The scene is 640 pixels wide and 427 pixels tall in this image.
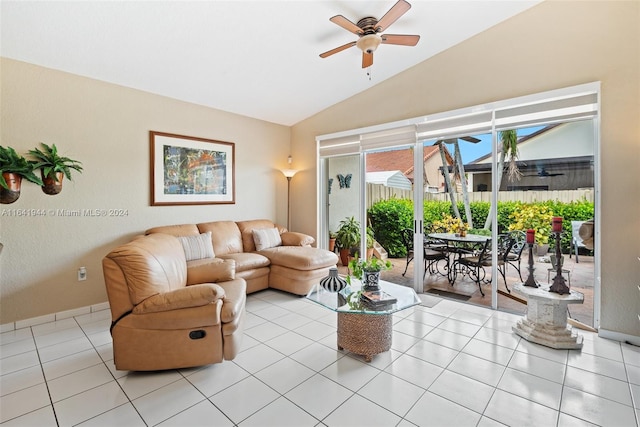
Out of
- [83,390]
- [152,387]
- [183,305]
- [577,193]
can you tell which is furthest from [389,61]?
[83,390]

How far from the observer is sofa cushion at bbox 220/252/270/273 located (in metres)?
3.90

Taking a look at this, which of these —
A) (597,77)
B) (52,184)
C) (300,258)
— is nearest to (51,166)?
(52,184)

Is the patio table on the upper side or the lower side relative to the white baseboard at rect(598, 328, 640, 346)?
upper

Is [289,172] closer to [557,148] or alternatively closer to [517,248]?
[517,248]

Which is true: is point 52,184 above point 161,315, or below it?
above

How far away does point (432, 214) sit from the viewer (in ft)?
13.7

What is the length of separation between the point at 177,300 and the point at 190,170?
8.90 ft

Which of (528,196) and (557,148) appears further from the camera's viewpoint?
(528,196)

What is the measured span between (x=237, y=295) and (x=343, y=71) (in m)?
3.16

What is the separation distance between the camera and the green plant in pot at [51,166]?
3039mm

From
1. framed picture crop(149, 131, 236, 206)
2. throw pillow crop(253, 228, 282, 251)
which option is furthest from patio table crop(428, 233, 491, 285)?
framed picture crop(149, 131, 236, 206)

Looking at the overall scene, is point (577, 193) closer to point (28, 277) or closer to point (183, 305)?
point (183, 305)

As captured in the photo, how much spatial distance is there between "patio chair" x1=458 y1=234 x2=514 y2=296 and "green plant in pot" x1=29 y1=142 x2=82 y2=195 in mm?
4913

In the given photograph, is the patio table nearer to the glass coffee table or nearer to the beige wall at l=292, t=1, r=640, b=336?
the beige wall at l=292, t=1, r=640, b=336
